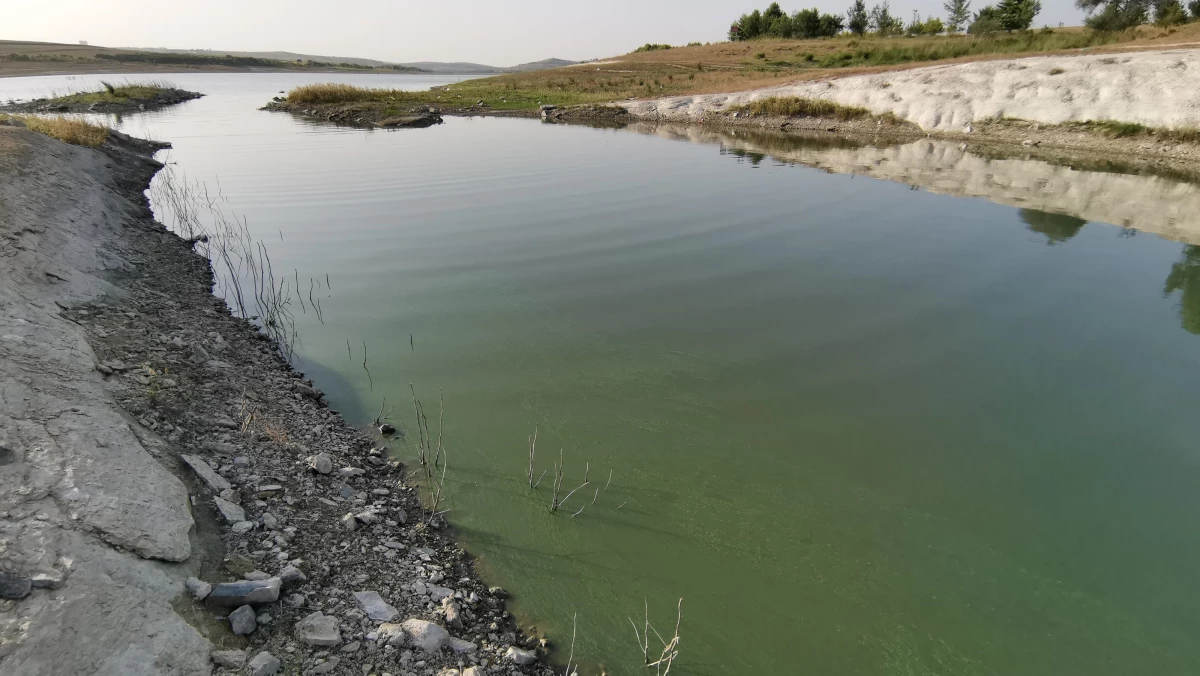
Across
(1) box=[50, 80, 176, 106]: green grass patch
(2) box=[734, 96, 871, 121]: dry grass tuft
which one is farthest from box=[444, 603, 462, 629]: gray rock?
(1) box=[50, 80, 176, 106]: green grass patch

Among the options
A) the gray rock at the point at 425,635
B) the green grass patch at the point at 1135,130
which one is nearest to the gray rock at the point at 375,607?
the gray rock at the point at 425,635

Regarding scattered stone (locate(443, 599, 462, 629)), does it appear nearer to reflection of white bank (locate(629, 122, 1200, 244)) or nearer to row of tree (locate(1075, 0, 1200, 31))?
reflection of white bank (locate(629, 122, 1200, 244))

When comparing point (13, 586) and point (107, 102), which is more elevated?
point (107, 102)

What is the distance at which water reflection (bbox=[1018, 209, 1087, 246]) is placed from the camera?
519 inches

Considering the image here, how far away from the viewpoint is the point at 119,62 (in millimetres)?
94375

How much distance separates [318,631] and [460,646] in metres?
0.86

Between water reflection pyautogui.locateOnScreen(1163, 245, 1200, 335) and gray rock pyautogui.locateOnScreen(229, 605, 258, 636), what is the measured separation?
40.5 ft

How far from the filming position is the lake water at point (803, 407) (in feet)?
14.0

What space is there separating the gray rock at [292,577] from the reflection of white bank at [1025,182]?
1825cm

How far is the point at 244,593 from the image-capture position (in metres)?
3.50

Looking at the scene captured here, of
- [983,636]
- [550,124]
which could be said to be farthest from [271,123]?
[983,636]

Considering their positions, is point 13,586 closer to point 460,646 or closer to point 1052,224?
point 460,646

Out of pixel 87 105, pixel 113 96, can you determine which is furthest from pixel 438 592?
pixel 113 96

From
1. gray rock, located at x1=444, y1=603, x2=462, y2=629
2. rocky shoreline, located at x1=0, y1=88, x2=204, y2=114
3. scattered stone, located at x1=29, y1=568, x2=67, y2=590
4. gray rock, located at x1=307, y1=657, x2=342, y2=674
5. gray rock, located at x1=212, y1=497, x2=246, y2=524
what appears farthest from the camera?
rocky shoreline, located at x1=0, y1=88, x2=204, y2=114
